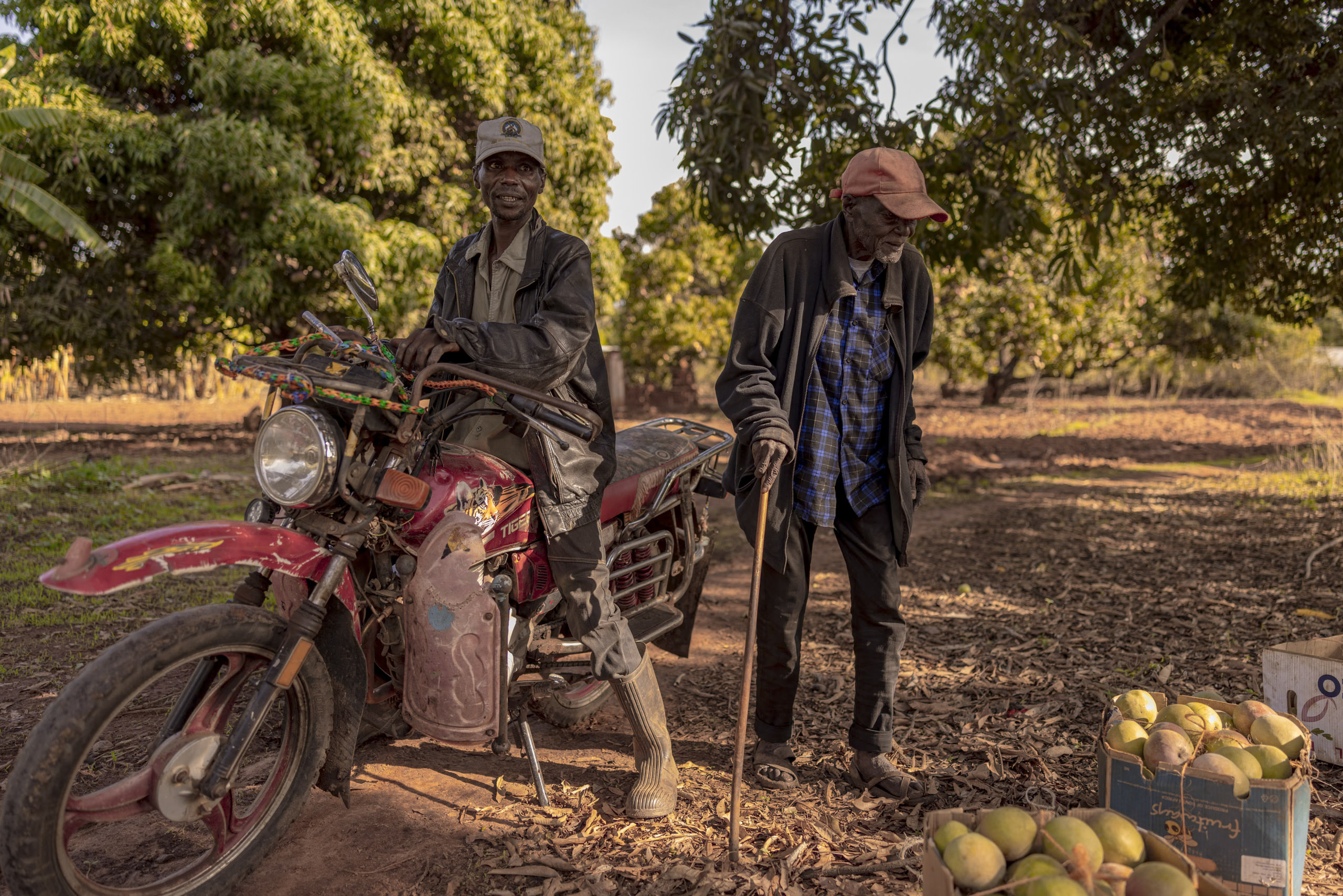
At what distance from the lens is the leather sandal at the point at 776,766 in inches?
131

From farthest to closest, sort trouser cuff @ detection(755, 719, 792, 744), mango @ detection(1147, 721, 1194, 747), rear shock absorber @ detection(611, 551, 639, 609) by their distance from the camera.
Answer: rear shock absorber @ detection(611, 551, 639, 609), trouser cuff @ detection(755, 719, 792, 744), mango @ detection(1147, 721, 1194, 747)

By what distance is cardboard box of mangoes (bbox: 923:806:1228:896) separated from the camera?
191cm

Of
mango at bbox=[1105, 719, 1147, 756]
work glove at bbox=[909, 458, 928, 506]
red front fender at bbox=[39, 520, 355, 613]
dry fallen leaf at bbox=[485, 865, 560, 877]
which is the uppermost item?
work glove at bbox=[909, 458, 928, 506]

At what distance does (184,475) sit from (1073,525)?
916 centimetres

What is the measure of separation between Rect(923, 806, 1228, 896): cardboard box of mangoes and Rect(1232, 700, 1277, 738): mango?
0.97 m

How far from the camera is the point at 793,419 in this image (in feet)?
10.7

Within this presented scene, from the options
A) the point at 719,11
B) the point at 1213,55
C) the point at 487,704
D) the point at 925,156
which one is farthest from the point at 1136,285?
the point at 487,704

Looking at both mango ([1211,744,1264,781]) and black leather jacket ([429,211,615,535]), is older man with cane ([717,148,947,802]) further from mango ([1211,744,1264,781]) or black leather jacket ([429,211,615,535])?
mango ([1211,744,1264,781])

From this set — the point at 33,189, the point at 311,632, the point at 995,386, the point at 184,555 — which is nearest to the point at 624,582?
the point at 311,632

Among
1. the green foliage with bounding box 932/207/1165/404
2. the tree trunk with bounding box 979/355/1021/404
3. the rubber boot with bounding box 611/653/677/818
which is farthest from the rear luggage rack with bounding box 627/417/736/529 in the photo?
the tree trunk with bounding box 979/355/1021/404

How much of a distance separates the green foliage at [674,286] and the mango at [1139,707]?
17.8 m

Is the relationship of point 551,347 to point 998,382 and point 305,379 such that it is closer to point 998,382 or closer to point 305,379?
point 305,379

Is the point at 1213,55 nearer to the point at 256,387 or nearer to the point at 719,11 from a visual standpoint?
the point at 719,11

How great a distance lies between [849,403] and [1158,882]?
187 cm
